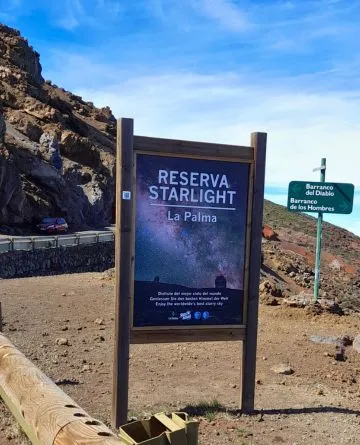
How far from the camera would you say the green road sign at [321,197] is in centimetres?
1092

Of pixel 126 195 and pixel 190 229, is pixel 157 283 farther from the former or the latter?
pixel 126 195

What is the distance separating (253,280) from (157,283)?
1088 mm

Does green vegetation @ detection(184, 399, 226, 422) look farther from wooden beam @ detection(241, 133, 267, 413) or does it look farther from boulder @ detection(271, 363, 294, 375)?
boulder @ detection(271, 363, 294, 375)

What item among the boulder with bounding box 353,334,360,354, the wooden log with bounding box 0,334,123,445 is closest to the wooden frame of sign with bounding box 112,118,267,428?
the wooden log with bounding box 0,334,123,445

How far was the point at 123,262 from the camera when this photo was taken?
17.3ft

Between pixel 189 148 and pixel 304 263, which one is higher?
pixel 189 148

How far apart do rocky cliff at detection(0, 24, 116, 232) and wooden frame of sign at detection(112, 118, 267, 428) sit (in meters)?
26.0

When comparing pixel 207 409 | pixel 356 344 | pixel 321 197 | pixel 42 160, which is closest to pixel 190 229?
pixel 207 409

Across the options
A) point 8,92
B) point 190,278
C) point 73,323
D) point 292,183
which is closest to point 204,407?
point 190,278

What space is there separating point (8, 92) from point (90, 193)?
681 inches

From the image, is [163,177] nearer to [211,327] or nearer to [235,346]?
[211,327]

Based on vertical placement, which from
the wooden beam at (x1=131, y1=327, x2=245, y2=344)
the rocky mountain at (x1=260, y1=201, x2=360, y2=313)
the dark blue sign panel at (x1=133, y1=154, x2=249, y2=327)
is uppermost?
the dark blue sign panel at (x1=133, y1=154, x2=249, y2=327)

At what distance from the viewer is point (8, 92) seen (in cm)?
5262

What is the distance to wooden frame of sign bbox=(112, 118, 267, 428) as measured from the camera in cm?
525
